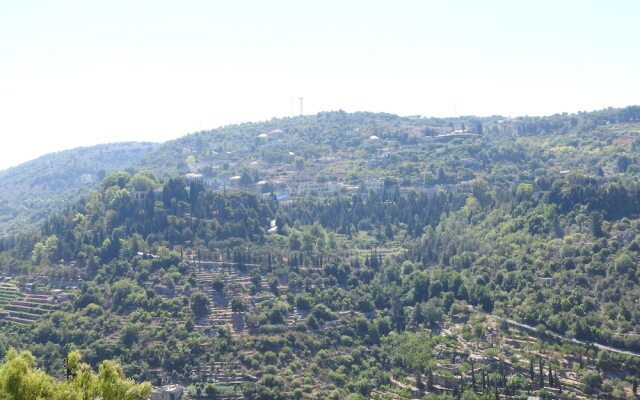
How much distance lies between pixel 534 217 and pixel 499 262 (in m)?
6.31

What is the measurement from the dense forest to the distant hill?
108 ft

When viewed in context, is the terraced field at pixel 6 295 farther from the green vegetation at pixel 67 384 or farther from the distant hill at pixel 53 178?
the distant hill at pixel 53 178

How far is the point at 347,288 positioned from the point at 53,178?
3408 inches

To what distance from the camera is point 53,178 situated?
138875 mm

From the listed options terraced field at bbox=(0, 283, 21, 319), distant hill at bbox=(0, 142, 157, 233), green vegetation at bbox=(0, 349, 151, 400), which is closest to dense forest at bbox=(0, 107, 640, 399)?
terraced field at bbox=(0, 283, 21, 319)

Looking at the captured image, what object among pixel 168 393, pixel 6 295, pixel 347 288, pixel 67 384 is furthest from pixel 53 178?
pixel 67 384

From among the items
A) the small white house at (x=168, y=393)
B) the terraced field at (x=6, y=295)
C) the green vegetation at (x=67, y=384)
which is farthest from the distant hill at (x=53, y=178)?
the green vegetation at (x=67, y=384)

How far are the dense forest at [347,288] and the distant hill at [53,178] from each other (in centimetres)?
3293

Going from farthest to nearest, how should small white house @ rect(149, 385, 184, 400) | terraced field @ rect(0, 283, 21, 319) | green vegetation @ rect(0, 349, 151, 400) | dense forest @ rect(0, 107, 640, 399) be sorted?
terraced field @ rect(0, 283, 21, 319)
dense forest @ rect(0, 107, 640, 399)
small white house @ rect(149, 385, 184, 400)
green vegetation @ rect(0, 349, 151, 400)

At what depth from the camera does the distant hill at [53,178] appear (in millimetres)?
112312

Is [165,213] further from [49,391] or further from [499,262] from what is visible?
[49,391]

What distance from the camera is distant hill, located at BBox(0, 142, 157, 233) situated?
11231 centimetres

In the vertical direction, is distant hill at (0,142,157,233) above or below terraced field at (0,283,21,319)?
above

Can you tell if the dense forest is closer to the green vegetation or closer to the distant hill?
the green vegetation
